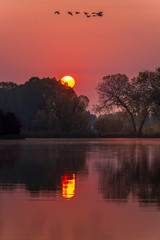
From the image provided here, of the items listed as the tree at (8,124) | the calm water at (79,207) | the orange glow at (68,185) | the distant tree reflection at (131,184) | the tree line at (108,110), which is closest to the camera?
the calm water at (79,207)

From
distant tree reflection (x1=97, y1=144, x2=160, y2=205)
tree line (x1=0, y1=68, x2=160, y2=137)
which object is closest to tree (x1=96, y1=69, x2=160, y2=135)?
tree line (x1=0, y1=68, x2=160, y2=137)

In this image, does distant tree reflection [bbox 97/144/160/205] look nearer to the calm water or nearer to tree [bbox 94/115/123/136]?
the calm water

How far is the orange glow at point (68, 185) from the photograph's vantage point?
1362 cm

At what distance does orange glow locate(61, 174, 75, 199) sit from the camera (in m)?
13.6

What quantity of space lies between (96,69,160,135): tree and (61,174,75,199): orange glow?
9297 centimetres

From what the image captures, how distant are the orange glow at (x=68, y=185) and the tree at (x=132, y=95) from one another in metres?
93.0

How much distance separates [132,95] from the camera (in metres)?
112

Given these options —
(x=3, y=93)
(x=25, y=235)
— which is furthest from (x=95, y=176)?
(x=3, y=93)

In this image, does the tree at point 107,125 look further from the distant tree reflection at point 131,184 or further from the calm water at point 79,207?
the calm water at point 79,207

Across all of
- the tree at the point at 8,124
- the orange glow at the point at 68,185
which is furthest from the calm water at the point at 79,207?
the tree at the point at 8,124

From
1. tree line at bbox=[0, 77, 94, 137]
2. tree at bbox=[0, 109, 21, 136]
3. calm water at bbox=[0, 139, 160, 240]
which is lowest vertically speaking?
calm water at bbox=[0, 139, 160, 240]

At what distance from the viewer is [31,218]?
9.66 meters

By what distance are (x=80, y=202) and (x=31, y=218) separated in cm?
252

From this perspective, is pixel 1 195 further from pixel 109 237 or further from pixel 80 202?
pixel 109 237
